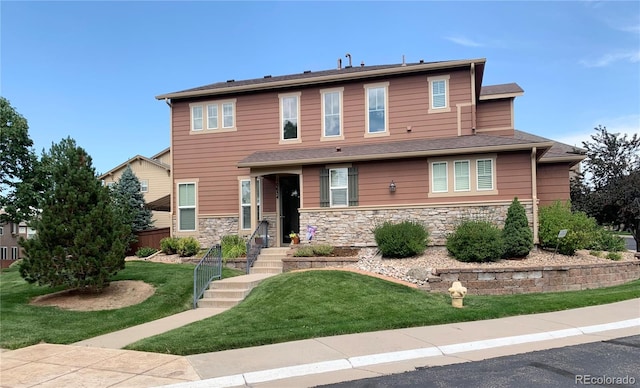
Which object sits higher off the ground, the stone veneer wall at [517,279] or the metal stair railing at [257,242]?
the metal stair railing at [257,242]

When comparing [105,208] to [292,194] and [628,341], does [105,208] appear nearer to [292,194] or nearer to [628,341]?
[292,194]

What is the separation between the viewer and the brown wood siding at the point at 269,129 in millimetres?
16353

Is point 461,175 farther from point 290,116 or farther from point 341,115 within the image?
point 290,116

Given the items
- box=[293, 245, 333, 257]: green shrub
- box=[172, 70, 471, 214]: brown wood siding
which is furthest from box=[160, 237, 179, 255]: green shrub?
box=[293, 245, 333, 257]: green shrub

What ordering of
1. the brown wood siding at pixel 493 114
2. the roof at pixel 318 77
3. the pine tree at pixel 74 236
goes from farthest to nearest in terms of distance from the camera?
the brown wood siding at pixel 493 114 < the roof at pixel 318 77 < the pine tree at pixel 74 236

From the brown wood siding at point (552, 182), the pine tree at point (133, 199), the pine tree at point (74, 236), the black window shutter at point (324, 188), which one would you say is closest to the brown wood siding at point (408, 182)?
the black window shutter at point (324, 188)

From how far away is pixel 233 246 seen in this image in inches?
620

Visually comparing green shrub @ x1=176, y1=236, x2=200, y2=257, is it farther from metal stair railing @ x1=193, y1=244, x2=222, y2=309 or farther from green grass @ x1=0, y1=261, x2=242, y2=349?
metal stair railing @ x1=193, y1=244, x2=222, y2=309

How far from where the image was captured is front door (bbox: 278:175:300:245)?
57.3 ft

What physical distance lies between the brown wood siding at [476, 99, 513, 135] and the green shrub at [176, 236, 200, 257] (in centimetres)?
1156

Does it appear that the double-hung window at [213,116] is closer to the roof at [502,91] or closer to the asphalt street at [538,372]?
the roof at [502,91]

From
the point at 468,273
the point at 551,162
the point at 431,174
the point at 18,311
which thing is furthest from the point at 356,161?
the point at 18,311

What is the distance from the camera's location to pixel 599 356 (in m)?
5.96

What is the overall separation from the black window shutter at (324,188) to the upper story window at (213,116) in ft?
15.2
